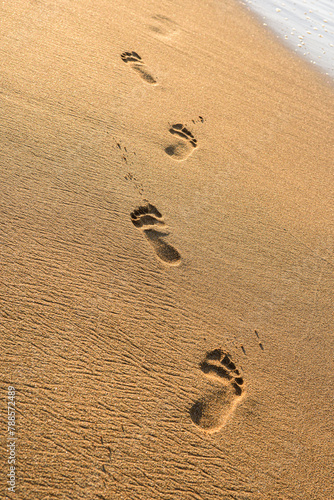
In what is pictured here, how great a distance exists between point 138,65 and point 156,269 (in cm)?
240

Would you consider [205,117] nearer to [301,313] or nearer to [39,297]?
[301,313]

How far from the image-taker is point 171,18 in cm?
471

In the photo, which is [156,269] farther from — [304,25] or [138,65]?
[304,25]

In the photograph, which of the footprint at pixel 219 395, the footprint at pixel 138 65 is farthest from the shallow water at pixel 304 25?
the footprint at pixel 219 395

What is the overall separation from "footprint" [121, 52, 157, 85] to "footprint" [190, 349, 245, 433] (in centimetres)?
278

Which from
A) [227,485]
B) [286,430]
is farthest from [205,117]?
[227,485]

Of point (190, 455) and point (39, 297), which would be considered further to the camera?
point (39, 297)

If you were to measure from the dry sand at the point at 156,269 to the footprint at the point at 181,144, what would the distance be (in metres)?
0.02

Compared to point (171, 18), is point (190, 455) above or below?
below

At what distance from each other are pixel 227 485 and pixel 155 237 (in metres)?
1.55

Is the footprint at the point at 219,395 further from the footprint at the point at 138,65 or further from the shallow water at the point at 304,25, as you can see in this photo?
the shallow water at the point at 304,25

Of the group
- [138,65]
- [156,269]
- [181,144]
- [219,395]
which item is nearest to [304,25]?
[138,65]

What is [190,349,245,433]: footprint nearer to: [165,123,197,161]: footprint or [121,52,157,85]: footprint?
[165,123,197,161]: footprint

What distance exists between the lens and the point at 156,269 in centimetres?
260
